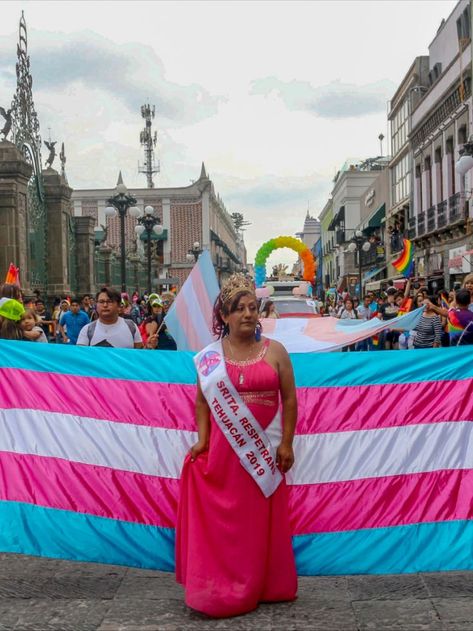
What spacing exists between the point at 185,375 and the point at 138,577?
116 centimetres

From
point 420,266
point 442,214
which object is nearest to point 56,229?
point 442,214

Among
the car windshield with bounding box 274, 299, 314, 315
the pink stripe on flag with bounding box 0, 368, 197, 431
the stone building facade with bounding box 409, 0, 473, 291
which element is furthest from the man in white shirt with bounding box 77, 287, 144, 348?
the stone building facade with bounding box 409, 0, 473, 291

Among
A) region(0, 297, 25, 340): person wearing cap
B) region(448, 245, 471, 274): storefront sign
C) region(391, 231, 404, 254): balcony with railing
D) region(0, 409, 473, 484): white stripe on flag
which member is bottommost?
region(0, 409, 473, 484): white stripe on flag

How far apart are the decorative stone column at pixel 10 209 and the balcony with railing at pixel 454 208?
19487 mm

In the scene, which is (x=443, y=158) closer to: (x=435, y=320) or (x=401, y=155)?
(x=401, y=155)

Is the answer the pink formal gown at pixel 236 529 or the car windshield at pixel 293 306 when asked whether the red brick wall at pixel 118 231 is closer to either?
the car windshield at pixel 293 306

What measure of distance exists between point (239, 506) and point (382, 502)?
979 mm

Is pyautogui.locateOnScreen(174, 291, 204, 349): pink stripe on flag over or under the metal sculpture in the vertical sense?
under

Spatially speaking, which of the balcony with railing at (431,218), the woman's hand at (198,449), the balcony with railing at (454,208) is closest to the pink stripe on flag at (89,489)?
the woman's hand at (198,449)

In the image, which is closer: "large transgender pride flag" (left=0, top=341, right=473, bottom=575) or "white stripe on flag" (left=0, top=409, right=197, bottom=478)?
"large transgender pride flag" (left=0, top=341, right=473, bottom=575)

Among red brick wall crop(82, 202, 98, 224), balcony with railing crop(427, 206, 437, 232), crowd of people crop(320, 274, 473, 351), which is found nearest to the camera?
crowd of people crop(320, 274, 473, 351)

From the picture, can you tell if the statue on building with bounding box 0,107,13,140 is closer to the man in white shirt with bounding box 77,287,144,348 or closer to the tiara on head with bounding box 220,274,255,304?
the man in white shirt with bounding box 77,287,144,348

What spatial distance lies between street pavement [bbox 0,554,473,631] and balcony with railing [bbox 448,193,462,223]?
100 feet

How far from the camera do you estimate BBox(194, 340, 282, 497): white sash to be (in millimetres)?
3938
